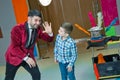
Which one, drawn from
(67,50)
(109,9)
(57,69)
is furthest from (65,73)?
(109,9)

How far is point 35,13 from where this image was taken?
248cm

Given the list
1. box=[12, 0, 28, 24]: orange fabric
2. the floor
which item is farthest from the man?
box=[12, 0, 28, 24]: orange fabric

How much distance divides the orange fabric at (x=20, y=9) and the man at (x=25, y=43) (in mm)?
2125

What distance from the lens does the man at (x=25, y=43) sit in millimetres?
2584

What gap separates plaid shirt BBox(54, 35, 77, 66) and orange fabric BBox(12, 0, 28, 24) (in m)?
2.05

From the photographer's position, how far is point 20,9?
4750mm

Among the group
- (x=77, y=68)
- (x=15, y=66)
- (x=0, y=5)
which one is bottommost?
(x=77, y=68)

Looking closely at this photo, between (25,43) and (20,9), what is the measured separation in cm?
222

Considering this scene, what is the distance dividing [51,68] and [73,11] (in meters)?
1.88

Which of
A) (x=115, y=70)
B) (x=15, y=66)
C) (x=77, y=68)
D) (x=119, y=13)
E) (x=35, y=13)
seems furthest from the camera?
(x=119, y=13)

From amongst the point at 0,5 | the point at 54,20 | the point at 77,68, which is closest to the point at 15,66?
the point at 77,68

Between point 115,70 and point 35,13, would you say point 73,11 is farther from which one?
point 35,13

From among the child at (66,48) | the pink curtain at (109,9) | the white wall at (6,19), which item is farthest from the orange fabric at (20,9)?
the child at (66,48)

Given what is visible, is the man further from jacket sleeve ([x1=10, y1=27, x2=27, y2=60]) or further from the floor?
the floor
